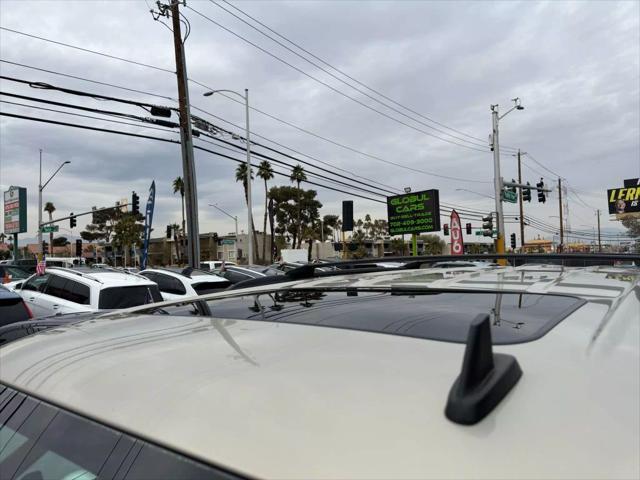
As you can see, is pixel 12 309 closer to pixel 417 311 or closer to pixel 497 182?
pixel 417 311

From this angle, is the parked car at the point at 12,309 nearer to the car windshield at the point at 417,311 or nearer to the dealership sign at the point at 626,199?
the car windshield at the point at 417,311

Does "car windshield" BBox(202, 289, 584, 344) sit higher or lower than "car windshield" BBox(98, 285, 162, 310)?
higher

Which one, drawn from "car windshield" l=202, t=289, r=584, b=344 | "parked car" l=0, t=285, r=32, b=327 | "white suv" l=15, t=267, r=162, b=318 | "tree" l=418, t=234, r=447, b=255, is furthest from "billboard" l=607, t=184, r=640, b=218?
"car windshield" l=202, t=289, r=584, b=344

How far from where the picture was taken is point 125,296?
923 cm

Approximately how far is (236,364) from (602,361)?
732 mm

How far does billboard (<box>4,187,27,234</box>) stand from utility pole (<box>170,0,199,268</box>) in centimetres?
3304

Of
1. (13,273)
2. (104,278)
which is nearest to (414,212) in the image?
(13,273)

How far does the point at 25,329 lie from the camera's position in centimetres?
289

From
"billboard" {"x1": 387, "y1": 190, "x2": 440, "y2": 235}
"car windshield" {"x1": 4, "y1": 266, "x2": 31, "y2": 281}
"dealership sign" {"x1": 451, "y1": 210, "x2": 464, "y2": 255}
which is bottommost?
"car windshield" {"x1": 4, "y1": 266, "x2": 31, "y2": 281}

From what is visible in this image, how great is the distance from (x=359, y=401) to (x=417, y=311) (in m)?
0.56

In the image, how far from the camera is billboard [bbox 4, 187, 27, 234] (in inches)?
1745

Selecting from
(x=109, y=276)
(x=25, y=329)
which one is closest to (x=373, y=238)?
(x=109, y=276)

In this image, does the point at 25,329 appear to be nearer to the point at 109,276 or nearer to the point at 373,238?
the point at 109,276

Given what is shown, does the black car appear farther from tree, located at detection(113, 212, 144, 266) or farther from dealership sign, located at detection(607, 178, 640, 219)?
dealership sign, located at detection(607, 178, 640, 219)
